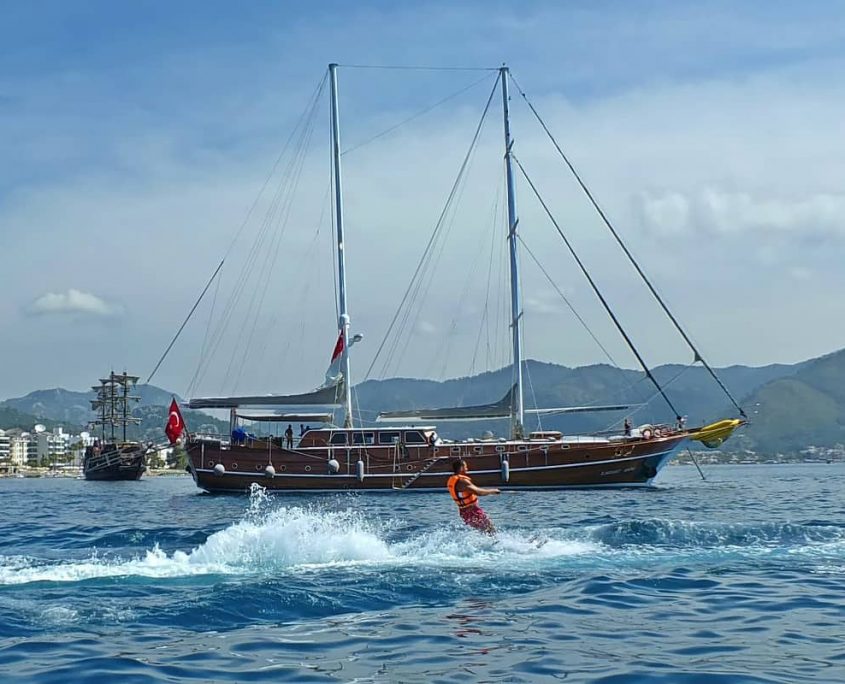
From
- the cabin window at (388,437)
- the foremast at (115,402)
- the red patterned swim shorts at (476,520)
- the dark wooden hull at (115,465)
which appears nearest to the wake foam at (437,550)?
the red patterned swim shorts at (476,520)

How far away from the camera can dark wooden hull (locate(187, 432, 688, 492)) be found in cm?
4612

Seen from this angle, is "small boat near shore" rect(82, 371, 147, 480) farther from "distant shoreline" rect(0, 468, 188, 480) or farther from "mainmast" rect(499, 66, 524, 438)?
"mainmast" rect(499, 66, 524, 438)

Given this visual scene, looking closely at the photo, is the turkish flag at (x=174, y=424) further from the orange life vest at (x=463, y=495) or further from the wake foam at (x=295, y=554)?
the orange life vest at (x=463, y=495)

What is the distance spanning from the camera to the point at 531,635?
11.2 m

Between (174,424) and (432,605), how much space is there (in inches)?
1507

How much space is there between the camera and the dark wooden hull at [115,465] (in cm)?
10125

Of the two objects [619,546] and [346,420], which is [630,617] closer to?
[619,546]

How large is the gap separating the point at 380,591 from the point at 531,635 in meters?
3.29

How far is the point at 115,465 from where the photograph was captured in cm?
10188

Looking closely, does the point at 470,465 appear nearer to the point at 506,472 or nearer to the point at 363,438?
the point at 506,472

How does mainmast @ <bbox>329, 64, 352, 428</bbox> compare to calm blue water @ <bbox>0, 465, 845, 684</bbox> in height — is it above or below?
above

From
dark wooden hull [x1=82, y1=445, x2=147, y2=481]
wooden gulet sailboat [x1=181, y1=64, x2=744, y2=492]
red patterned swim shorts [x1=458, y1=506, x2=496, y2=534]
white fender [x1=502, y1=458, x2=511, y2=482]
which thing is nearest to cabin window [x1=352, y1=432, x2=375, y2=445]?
wooden gulet sailboat [x1=181, y1=64, x2=744, y2=492]

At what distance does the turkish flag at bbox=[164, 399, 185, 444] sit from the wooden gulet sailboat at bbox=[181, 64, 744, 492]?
0.70m

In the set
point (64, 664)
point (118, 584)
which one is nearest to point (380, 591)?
point (118, 584)
